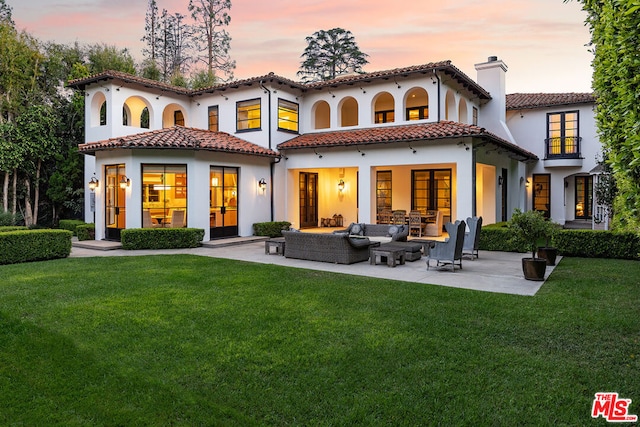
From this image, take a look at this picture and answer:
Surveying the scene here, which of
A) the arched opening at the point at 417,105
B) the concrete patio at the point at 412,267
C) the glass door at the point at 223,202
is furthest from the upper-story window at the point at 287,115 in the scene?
the concrete patio at the point at 412,267

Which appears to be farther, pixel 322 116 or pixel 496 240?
pixel 322 116

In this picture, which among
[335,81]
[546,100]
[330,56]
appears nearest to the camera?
[335,81]

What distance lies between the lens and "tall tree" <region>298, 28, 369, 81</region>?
122 ft

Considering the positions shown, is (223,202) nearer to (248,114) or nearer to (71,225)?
(248,114)

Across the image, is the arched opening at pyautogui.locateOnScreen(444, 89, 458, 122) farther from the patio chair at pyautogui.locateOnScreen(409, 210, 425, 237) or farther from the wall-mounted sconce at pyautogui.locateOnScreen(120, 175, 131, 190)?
the wall-mounted sconce at pyautogui.locateOnScreen(120, 175, 131, 190)

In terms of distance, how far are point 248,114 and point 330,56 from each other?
21.2 metres

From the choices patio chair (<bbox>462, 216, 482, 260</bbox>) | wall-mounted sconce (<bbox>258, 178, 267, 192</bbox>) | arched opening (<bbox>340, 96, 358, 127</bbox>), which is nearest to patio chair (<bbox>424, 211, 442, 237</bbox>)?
patio chair (<bbox>462, 216, 482, 260</bbox>)

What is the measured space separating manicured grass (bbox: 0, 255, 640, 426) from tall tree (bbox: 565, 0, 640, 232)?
1.93 m

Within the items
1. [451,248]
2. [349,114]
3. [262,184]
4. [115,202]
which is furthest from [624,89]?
[349,114]

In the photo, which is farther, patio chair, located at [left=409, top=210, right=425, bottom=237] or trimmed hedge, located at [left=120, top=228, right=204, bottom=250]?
patio chair, located at [left=409, top=210, right=425, bottom=237]

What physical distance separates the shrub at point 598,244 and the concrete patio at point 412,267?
1348mm

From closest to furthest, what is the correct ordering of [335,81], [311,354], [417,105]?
[311,354] → [335,81] → [417,105]

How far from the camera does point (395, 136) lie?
15.5m

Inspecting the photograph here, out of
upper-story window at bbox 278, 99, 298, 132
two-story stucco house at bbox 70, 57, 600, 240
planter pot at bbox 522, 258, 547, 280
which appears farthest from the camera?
upper-story window at bbox 278, 99, 298, 132
